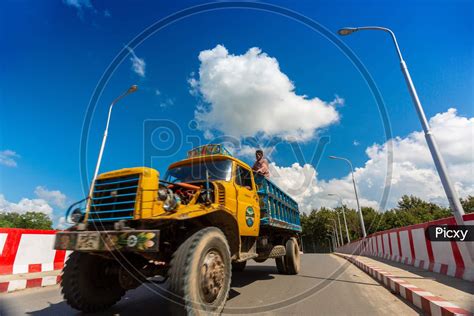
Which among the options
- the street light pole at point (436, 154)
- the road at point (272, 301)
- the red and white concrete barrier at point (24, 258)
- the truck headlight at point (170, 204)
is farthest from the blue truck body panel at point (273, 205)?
the red and white concrete barrier at point (24, 258)

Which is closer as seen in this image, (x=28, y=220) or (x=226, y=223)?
(x=226, y=223)

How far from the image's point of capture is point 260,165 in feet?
24.4

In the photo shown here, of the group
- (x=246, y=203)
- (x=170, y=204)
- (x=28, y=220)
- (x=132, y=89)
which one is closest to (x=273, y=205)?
(x=246, y=203)

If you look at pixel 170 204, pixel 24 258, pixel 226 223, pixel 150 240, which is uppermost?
pixel 170 204

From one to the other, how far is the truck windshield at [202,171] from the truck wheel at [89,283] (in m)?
2.04

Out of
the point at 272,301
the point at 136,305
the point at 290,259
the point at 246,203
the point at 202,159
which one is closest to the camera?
the point at 136,305

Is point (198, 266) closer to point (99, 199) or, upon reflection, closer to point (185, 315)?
point (185, 315)

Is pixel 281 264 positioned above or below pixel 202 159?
below

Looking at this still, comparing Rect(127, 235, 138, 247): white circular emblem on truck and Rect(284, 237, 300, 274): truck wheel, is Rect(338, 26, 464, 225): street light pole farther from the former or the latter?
Rect(127, 235, 138, 247): white circular emblem on truck

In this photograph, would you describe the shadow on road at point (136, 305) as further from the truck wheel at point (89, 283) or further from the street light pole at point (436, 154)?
the street light pole at point (436, 154)

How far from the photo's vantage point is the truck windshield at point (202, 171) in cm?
555

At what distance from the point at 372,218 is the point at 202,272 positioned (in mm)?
76876

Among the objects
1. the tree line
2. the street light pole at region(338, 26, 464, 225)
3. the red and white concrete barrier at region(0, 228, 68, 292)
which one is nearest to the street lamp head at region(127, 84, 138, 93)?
the red and white concrete barrier at region(0, 228, 68, 292)

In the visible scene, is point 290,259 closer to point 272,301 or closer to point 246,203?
point 272,301
